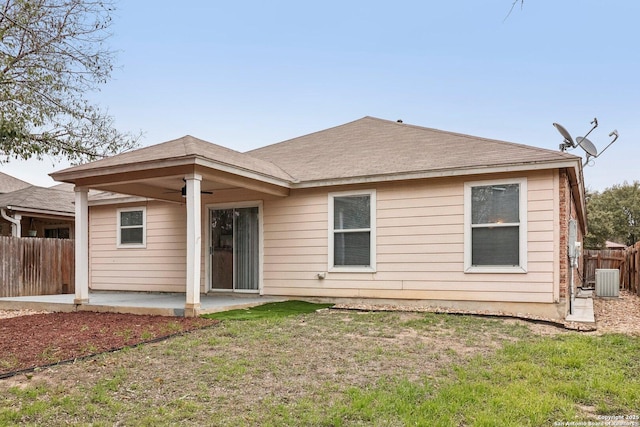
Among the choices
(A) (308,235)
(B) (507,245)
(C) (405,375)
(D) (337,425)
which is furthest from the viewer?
(A) (308,235)

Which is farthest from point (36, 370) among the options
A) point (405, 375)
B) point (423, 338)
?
point (423, 338)

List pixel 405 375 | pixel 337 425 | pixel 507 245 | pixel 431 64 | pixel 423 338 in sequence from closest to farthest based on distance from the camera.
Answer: pixel 337 425, pixel 405 375, pixel 423 338, pixel 507 245, pixel 431 64

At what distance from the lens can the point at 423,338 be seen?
5984mm

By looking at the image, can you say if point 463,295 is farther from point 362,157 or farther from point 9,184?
point 9,184

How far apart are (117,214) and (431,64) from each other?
34.2 ft

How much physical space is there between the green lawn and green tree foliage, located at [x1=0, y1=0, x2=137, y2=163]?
23.8 ft

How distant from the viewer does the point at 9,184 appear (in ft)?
69.3

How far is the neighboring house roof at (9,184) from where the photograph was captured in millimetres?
20277

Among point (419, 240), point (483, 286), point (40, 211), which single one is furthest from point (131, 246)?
point (483, 286)

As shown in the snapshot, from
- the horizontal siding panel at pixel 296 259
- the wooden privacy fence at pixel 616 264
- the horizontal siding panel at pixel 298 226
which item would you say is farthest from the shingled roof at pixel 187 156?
the wooden privacy fence at pixel 616 264

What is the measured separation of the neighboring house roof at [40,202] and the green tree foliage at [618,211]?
34.5 meters

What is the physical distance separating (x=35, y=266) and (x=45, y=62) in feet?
18.6

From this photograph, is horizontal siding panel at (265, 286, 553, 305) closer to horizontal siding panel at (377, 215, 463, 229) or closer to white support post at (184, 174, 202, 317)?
horizontal siding panel at (377, 215, 463, 229)

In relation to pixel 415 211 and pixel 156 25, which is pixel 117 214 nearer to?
pixel 156 25
